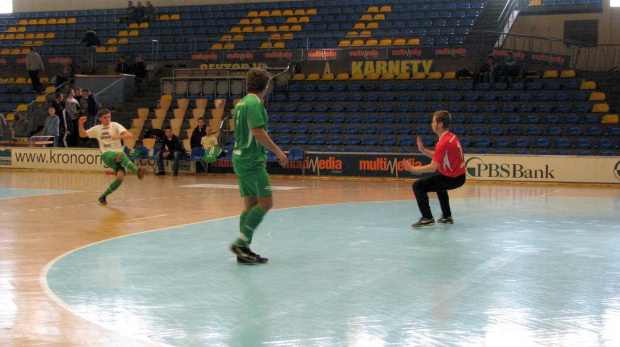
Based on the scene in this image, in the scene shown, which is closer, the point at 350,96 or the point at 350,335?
the point at 350,335

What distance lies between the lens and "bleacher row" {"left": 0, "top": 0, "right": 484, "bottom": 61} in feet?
93.2

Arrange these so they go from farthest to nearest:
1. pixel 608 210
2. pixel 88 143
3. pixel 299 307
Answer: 1. pixel 88 143
2. pixel 608 210
3. pixel 299 307

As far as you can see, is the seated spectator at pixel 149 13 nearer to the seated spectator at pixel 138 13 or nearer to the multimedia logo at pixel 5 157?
the seated spectator at pixel 138 13

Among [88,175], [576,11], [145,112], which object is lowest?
[88,175]

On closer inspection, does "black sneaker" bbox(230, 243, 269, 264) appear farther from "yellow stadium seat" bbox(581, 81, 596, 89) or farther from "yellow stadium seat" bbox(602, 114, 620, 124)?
"yellow stadium seat" bbox(581, 81, 596, 89)

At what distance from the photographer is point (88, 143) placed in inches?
997

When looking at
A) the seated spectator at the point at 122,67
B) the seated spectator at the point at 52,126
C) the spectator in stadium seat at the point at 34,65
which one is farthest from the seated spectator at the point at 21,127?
the seated spectator at the point at 122,67

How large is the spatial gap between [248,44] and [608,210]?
1888 cm

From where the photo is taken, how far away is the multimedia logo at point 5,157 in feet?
78.6

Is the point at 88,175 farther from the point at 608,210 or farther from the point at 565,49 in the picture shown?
the point at 565,49

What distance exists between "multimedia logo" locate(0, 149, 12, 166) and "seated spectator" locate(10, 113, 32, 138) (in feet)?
3.42

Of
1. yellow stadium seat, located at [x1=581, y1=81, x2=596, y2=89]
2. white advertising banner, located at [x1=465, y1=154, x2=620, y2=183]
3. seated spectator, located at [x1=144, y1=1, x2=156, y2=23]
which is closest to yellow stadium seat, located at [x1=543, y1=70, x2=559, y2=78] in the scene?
yellow stadium seat, located at [x1=581, y1=81, x2=596, y2=89]

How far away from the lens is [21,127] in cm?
2545

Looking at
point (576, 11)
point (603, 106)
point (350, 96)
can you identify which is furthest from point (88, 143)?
point (576, 11)
